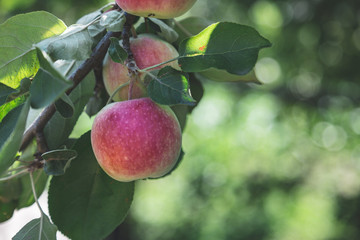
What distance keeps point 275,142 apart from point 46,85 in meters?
3.19

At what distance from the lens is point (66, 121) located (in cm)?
63

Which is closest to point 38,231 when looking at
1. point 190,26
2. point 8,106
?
point 8,106

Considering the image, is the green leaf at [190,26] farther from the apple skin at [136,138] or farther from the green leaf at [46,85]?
the green leaf at [46,85]

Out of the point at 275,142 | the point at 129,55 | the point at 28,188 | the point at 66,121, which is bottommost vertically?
the point at 275,142

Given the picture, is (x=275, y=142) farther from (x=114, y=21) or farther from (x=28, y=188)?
(x=114, y=21)

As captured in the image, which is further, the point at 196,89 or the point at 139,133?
the point at 196,89

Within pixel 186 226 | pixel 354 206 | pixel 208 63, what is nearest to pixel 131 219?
pixel 186 226

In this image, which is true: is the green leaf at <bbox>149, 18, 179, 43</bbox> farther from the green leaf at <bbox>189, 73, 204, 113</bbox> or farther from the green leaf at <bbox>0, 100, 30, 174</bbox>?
the green leaf at <bbox>0, 100, 30, 174</bbox>

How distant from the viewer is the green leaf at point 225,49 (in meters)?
0.47

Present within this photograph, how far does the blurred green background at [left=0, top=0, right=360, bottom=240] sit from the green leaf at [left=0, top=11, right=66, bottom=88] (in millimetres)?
733

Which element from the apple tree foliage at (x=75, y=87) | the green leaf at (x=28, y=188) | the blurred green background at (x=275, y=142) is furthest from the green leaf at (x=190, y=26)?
the blurred green background at (x=275, y=142)

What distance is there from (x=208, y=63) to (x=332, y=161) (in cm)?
306

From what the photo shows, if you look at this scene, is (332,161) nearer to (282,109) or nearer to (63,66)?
(282,109)


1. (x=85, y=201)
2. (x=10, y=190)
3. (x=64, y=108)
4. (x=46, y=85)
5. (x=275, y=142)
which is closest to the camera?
(x=46, y=85)
